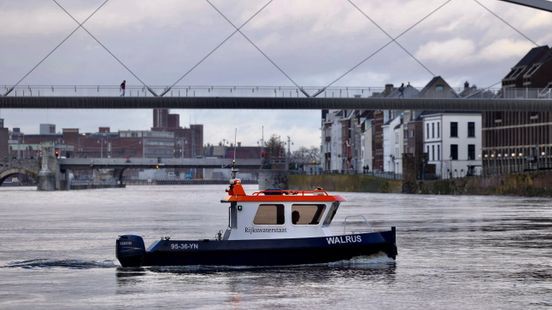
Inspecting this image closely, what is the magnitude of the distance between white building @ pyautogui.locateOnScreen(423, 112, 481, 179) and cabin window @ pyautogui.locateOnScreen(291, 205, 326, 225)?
127853mm

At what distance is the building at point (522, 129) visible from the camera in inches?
5881

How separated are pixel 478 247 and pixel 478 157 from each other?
12183cm

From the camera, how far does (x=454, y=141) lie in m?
172

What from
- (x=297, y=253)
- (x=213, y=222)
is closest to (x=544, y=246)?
(x=297, y=253)

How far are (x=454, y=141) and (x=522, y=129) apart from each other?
15.6 metres

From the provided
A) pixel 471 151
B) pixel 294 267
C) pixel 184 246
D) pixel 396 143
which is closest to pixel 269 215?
pixel 294 267

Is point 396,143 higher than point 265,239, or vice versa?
point 396,143

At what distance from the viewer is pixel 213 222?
7406 centimetres

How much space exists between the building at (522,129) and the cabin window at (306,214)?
10273 centimetres

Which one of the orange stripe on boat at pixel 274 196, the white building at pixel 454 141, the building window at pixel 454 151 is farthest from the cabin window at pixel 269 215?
the building window at pixel 454 151

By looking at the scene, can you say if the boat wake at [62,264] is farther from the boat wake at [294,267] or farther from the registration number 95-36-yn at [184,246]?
the registration number 95-36-yn at [184,246]

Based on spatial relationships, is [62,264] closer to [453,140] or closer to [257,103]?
[257,103]

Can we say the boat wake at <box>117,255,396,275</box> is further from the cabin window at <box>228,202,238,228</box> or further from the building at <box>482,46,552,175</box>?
the building at <box>482,46,552,175</box>

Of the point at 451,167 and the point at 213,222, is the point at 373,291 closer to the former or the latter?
the point at 213,222
